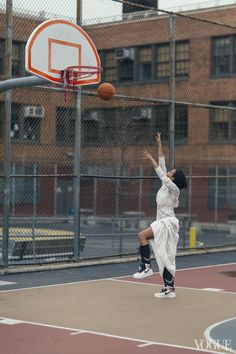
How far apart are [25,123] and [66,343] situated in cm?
2187

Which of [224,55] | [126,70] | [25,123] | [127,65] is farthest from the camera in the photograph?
[224,55]

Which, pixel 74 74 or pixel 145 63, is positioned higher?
pixel 145 63

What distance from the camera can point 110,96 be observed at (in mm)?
10633

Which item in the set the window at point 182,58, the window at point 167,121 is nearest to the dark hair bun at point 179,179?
the window at point 167,121

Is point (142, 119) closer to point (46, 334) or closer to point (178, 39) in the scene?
point (178, 39)

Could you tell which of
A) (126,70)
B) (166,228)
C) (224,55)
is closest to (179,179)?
(166,228)

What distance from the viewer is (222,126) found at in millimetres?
36656

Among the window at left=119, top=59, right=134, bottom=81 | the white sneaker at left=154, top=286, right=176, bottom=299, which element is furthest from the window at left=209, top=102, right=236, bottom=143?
the white sneaker at left=154, top=286, right=176, bottom=299

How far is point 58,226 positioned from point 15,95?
219 inches

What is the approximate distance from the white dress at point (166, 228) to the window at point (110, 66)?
20.4 meters

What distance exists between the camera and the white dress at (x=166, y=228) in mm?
11844

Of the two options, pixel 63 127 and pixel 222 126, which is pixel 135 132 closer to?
pixel 63 127

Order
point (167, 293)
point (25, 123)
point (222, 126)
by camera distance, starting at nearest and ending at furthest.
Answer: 1. point (167, 293)
2. point (25, 123)
3. point (222, 126)

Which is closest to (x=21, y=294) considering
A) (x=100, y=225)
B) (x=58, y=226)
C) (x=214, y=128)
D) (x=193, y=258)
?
(x=193, y=258)
